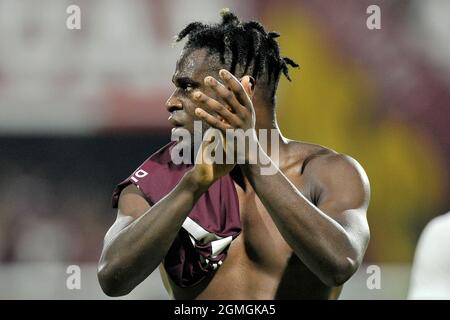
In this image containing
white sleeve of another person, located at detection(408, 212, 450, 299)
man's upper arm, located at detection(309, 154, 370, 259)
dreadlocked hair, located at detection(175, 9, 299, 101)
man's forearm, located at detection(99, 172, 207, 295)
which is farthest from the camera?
dreadlocked hair, located at detection(175, 9, 299, 101)

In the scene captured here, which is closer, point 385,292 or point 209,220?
point 209,220

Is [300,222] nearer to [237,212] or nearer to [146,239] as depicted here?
[146,239]

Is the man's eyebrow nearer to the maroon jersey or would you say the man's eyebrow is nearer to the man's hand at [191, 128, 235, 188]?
the maroon jersey

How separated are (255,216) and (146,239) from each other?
0.40m

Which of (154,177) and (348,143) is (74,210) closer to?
(348,143)

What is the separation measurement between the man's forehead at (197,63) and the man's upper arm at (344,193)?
31 centimetres

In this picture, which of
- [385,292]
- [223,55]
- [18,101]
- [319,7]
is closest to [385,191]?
[385,292]

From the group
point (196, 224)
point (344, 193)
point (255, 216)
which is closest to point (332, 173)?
point (344, 193)

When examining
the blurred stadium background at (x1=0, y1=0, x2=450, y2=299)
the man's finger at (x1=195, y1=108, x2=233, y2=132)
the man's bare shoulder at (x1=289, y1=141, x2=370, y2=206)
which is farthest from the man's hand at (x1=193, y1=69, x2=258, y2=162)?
the blurred stadium background at (x1=0, y1=0, x2=450, y2=299)

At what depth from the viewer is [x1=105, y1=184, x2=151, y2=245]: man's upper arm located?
6.03 ft

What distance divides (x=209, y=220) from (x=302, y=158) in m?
0.28

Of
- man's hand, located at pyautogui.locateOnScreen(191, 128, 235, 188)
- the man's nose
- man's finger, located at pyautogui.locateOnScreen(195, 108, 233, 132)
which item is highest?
man's finger, located at pyautogui.locateOnScreen(195, 108, 233, 132)

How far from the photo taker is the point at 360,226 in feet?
5.76
